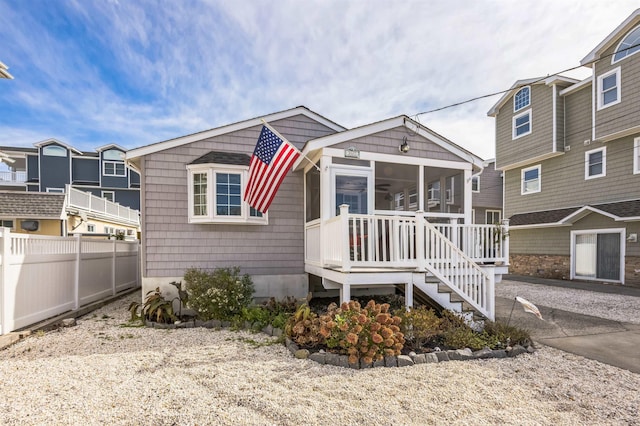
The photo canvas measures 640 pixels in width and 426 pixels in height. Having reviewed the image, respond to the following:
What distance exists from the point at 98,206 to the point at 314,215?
15.3 meters

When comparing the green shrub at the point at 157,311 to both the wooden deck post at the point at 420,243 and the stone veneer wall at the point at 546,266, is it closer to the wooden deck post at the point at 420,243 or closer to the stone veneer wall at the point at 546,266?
the wooden deck post at the point at 420,243

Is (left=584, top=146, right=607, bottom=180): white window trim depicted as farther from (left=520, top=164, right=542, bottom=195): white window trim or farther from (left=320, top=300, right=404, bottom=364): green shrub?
(left=320, top=300, right=404, bottom=364): green shrub

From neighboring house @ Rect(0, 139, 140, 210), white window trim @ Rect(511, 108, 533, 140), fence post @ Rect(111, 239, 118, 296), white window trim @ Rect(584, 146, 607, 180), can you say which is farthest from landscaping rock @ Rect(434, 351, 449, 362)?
neighboring house @ Rect(0, 139, 140, 210)

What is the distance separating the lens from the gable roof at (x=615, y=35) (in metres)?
10.7

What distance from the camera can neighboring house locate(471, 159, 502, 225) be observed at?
65.1ft

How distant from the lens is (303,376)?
3.59 meters

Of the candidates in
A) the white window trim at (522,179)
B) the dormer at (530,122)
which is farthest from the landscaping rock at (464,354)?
the white window trim at (522,179)

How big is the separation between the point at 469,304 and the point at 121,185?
26.5m

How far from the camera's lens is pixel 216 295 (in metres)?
5.86

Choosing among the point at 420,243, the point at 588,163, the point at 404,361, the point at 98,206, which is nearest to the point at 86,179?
the point at 98,206

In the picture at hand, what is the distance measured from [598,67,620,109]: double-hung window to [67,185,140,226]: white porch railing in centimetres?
2225

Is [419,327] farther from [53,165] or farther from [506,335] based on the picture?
[53,165]

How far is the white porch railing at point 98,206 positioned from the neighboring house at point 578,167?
1933 centimetres

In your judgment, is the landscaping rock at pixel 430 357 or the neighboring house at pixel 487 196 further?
the neighboring house at pixel 487 196
